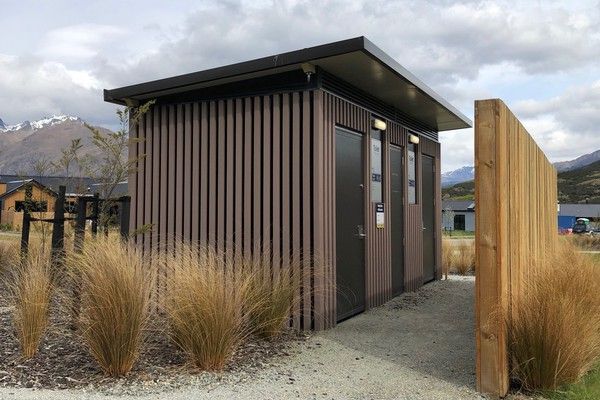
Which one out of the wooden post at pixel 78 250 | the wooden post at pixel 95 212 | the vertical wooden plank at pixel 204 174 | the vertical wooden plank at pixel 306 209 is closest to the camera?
the wooden post at pixel 78 250

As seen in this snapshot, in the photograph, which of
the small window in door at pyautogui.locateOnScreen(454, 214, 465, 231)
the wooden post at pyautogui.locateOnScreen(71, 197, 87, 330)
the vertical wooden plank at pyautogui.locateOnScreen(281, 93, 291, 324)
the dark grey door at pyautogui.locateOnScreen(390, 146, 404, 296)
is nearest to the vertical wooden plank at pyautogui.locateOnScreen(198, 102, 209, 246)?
the vertical wooden plank at pyautogui.locateOnScreen(281, 93, 291, 324)

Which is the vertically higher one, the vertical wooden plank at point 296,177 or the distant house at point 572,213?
the distant house at point 572,213

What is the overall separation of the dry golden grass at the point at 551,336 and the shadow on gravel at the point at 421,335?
1.50 ft

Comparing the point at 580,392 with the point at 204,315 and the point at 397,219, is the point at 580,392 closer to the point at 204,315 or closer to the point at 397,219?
the point at 204,315

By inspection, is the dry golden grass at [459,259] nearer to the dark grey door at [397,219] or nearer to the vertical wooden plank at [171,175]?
the dark grey door at [397,219]

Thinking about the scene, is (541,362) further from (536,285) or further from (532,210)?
(532,210)

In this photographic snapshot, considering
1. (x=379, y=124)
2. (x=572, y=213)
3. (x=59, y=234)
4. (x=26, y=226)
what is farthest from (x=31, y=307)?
(x=572, y=213)

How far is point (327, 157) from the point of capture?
6156mm

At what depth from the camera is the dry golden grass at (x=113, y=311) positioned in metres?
4.12

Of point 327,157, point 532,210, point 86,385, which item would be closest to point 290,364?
point 86,385

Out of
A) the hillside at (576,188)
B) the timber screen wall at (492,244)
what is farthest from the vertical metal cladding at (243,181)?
the hillside at (576,188)

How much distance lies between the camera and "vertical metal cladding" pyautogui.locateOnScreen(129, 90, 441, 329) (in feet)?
19.7

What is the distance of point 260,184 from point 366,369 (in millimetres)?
2583

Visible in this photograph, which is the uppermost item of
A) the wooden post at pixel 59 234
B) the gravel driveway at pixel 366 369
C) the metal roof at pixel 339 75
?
the metal roof at pixel 339 75
